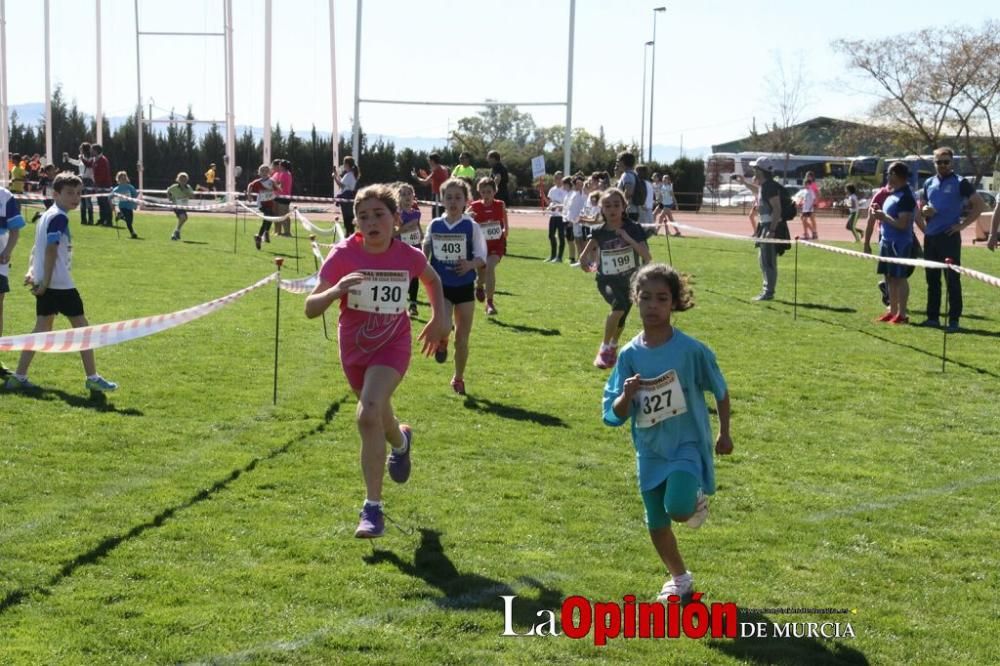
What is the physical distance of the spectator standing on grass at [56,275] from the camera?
10.6m

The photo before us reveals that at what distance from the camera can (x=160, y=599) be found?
5973 millimetres

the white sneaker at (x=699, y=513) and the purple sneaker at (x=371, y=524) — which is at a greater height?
the white sneaker at (x=699, y=513)

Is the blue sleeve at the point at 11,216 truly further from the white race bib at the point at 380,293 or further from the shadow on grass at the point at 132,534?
the white race bib at the point at 380,293

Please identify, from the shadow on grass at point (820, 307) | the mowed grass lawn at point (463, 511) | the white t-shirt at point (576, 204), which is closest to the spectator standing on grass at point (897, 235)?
the shadow on grass at point (820, 307)

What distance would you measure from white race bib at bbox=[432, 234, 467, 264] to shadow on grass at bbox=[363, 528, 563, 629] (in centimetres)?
498

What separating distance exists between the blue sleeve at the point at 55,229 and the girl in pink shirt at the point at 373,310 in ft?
13.9

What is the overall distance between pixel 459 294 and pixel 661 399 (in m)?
5.82

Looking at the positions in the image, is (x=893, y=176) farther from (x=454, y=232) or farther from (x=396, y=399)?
(x=396, y=399)

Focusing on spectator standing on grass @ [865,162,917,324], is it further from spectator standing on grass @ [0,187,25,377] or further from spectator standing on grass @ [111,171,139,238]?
spectator standing on grass @ [111,171,139,238]

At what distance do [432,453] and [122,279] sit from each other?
1322cm

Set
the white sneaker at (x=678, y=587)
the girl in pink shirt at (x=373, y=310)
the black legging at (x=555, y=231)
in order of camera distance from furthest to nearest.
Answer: the black legging at (x=555, y=231), the girl in pink shirt at (x=373, y=310), the white sneaker at (x=678, y=587)

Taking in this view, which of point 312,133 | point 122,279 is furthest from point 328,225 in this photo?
point 312,133

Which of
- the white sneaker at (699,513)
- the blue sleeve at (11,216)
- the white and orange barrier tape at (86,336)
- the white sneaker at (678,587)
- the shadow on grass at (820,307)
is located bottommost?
the white sneaker at (678,587)

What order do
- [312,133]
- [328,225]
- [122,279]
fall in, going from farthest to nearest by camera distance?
1. [312,133]
2. [328,225]
3. [122,279]
